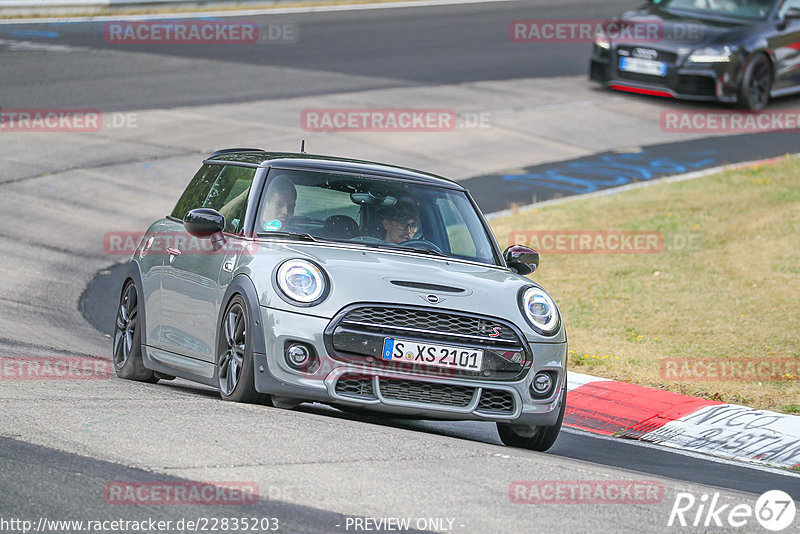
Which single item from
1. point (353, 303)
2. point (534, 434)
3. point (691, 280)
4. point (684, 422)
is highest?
point (353, 303)

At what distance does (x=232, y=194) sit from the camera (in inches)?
332

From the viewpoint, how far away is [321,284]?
7.03 meters

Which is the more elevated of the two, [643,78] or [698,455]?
[643,78]

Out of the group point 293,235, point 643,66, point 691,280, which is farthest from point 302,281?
point 643,66

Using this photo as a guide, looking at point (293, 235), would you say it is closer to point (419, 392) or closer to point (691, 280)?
point (419, 392)

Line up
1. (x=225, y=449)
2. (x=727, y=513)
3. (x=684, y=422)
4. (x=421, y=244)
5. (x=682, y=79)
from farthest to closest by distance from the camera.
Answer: (x=682, y=79) → (x=684, y=422) → (x=421, y=244) → (x=225, y=449) → (x=727, y=513)

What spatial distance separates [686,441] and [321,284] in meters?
3.33

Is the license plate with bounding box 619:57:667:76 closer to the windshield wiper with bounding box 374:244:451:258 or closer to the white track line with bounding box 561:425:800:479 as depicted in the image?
the white track line with bounding box 561:425:800:479

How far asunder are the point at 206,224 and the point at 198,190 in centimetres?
123

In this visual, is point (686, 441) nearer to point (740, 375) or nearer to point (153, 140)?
point (740, 375)

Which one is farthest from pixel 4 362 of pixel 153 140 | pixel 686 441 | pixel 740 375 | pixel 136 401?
pixel 153 140

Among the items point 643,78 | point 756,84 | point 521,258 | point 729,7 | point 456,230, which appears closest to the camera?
point 456,230

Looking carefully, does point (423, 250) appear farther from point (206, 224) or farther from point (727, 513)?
point (727, 513)

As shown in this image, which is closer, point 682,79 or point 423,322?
point 423,322
